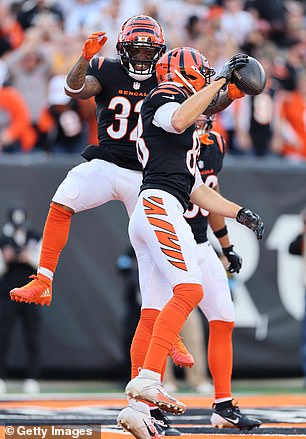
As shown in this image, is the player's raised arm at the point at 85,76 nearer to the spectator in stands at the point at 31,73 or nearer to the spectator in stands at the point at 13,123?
the spectator in stands at the point at 13,123

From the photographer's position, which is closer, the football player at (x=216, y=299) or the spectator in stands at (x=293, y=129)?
the football player at (x=216, y=299)

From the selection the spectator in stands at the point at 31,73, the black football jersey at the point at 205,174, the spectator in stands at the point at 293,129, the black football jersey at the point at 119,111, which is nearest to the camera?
the black football jersey at the point at 119,111

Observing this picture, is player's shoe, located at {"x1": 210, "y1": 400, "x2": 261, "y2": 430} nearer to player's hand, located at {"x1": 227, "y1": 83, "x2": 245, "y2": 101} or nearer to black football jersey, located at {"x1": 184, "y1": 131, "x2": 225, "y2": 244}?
black football jersey, located at {"x1": 184, "y1": 131, "x2": 225, "y2": 244}

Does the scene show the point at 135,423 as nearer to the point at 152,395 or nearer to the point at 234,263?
the point at 152,395

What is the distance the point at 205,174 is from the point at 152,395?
1.96m

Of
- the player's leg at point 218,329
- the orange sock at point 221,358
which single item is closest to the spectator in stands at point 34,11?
the player's leg at point 218,329

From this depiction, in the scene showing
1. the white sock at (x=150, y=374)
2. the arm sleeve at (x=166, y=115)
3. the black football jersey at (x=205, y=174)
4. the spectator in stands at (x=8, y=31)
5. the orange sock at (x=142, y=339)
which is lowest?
the white sock at (x=150, y=374)

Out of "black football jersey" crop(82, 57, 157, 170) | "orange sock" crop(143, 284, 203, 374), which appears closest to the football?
"black football jersey" crop(82, 57, 157, 170)

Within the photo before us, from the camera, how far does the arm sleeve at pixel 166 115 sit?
17.9ft

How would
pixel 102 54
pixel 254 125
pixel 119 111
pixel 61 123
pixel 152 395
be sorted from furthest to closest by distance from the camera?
pixel 254 125 → pixel 102 54 → pixel 61 123 → pixel 119 111 → pixel 152 395

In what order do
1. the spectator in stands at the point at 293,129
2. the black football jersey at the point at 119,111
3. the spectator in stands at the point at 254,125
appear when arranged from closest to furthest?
the black football jersey at the point at 119,111 → the spectator in stands at the point at 254,125 → the spectator in stands at the point at 293,129

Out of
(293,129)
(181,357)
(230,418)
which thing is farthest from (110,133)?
A: (293,129)

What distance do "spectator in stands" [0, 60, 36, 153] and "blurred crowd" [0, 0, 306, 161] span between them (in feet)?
0.03

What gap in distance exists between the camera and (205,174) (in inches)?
265
